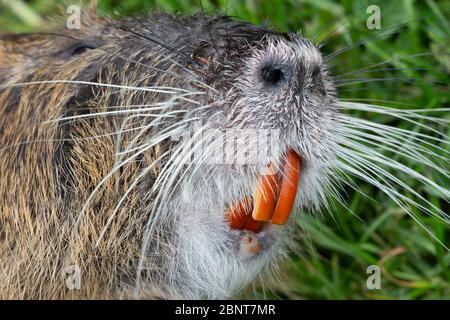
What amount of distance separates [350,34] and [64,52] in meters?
1.54

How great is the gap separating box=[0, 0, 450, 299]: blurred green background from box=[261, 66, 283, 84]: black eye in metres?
1.27

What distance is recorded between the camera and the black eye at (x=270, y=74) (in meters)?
2.46

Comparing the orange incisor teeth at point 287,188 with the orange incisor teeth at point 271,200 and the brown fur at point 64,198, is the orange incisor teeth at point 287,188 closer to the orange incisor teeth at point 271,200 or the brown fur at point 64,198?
the orange incisor teeth at point 271,200

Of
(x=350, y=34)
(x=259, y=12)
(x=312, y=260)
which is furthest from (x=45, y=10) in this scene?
(x=312, y=260)

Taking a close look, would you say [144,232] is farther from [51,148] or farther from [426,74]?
[426,74]

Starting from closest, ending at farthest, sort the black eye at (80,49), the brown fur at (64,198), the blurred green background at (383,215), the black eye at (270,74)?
1. the black eye at (270,74)
2. the brown fur at (64,198)
3. the black eye at (80,49)
4. the blurred green background at (383,215)

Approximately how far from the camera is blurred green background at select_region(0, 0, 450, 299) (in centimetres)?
378

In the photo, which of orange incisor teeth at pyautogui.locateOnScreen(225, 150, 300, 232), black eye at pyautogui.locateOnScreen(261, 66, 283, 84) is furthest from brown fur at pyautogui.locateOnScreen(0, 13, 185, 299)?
black eye at pyautogui.locateOnScreen(261, 66, 283, 84)

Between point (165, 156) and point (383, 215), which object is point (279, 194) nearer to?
point (165, 156)

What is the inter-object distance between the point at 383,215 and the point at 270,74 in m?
1.53

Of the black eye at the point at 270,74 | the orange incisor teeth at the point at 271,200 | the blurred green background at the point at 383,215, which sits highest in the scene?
the blurred green background at the point at 383,215

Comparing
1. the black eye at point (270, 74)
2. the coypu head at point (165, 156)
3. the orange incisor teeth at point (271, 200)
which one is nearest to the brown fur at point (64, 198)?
the coypu head at point (165, 156)

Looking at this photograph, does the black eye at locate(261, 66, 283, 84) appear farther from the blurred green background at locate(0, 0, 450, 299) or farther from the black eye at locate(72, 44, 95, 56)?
the blurred green background at locate(0, 0, 450, 299)

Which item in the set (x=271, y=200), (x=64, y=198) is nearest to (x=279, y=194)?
(x=271, y=200)
